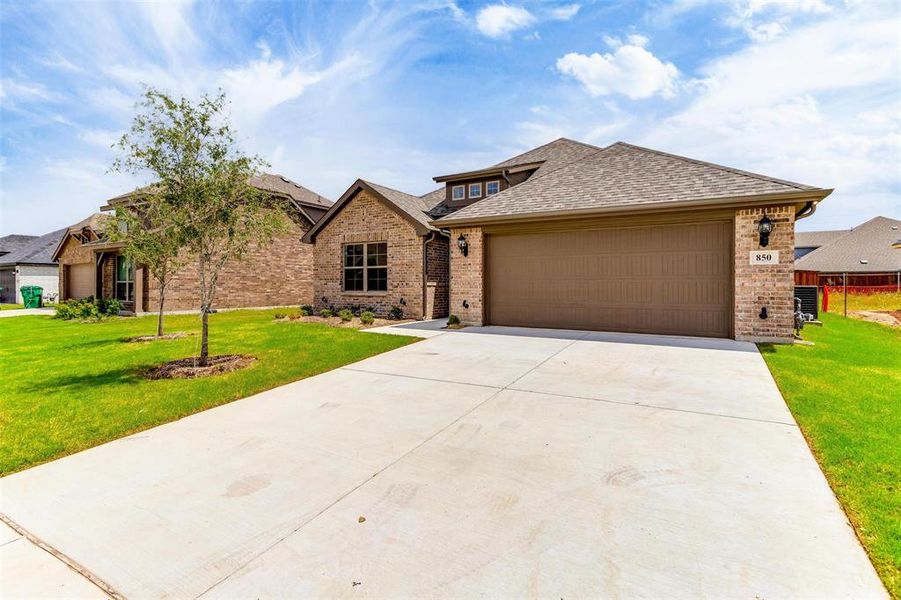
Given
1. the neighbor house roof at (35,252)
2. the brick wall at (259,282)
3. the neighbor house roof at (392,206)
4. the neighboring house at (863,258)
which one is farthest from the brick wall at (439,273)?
the neighbor house roof at (35,252)

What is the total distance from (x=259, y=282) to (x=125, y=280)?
5508 millimetres

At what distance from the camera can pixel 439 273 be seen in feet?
47.5

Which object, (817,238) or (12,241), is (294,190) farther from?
(817,238)

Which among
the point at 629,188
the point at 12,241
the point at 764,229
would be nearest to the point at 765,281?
the point at 764,229

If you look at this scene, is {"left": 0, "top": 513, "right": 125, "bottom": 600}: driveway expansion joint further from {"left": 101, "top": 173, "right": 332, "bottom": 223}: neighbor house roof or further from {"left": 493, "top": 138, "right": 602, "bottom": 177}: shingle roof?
{"left": 101, "top": 173, "right": 332, "bottom": 223}: neighbor house roof

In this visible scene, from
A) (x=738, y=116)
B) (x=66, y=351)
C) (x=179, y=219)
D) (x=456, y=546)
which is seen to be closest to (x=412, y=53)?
(x=179, y=219)

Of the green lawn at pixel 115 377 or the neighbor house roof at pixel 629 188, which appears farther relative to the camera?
the neighbor house roof at pixel 629 188

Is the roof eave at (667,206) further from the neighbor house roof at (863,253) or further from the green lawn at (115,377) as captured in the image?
the neighbor house roof at (863,253)

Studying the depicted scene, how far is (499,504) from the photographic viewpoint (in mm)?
2631

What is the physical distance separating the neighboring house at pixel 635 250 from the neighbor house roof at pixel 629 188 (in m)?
0.03

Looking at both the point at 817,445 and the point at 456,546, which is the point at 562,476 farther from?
the point at 817,445

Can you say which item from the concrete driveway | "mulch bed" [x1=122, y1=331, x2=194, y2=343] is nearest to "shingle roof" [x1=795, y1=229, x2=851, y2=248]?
the concrete driveway

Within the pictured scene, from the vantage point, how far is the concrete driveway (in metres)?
1.99

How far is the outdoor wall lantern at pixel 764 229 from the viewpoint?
27.5ft
